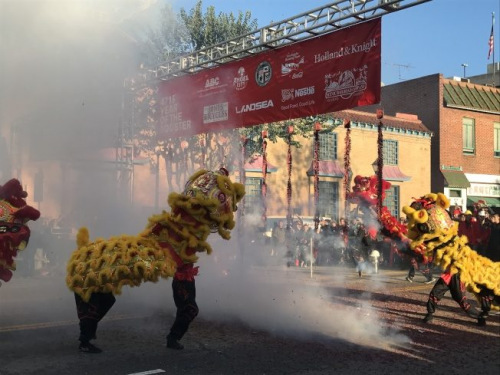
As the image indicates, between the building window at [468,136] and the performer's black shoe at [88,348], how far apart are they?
23.3 m

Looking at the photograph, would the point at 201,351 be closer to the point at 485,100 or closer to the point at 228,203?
the point at 228,203

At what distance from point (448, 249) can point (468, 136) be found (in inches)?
814

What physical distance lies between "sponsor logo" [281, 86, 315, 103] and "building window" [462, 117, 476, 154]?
18.1 m

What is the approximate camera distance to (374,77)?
821cm

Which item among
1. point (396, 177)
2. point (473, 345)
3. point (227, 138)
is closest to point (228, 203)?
point (473, 345)

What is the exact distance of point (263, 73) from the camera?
10.1m

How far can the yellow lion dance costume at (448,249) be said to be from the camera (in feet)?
21.2

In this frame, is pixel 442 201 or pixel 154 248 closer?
pixel 154 248

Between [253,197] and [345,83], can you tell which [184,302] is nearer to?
[345,83]

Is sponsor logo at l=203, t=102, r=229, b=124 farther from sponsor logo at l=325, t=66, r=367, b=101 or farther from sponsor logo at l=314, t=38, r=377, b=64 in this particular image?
sponsor logo at l=325, t=66, r=367, b=101

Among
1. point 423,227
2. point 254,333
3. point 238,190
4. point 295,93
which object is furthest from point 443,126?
point 238,190

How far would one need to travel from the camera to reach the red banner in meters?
8.41

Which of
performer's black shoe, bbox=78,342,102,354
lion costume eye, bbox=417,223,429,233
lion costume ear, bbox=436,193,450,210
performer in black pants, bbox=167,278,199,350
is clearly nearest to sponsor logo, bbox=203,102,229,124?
lion costume ear, bbox=436,193,450,210

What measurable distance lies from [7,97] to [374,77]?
540cm
